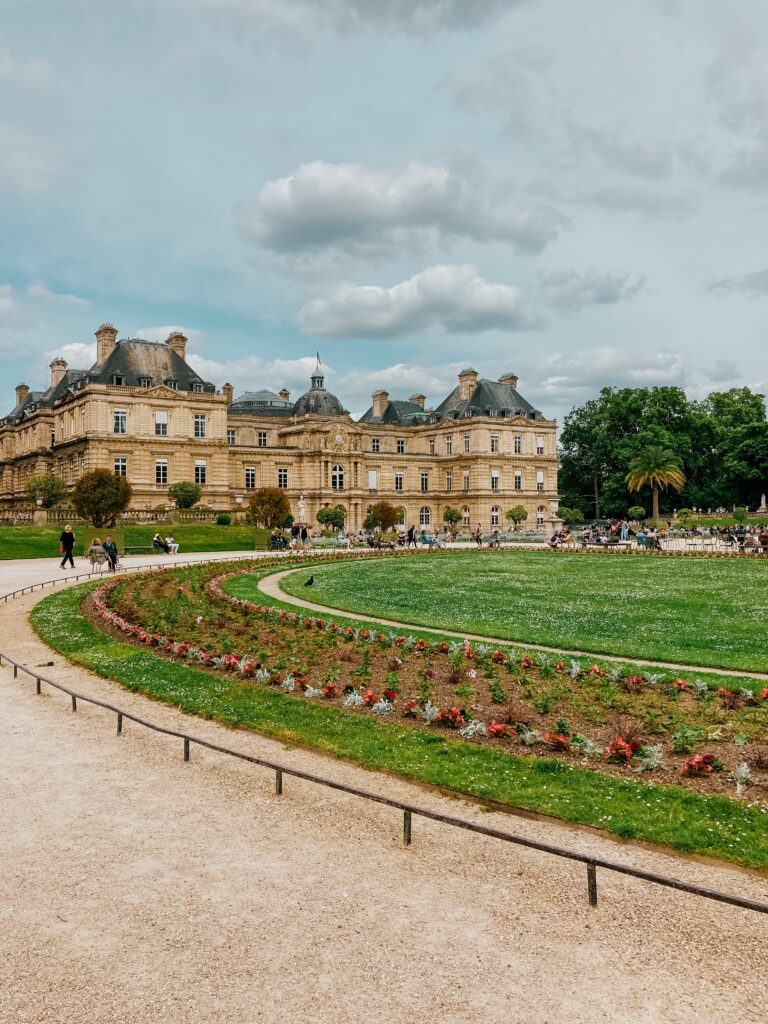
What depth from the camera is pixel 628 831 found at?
22.6 feet

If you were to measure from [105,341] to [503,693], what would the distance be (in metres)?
60.3

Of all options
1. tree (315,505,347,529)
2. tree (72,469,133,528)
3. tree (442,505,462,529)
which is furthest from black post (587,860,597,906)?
tree (442,505,462,529)

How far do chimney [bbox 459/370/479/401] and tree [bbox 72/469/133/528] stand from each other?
45.9 metres

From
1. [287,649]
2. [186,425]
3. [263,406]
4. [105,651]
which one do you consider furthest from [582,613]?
[263,406]

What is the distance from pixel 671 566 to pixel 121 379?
4607cm

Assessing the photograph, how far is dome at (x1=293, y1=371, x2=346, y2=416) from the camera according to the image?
7763 centimetres

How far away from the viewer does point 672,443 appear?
83750 millimetres

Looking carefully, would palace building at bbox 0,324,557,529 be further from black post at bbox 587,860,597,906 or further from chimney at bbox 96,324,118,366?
black post at bbox 587,860,597,906

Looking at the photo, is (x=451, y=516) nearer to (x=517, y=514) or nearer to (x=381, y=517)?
(x=517, y=514)

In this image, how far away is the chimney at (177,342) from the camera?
2640 inches

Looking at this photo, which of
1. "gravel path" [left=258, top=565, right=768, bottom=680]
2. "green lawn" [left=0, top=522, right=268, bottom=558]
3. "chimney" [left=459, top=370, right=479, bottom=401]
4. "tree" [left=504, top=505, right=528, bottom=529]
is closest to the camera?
"gravel path" [left=258, top=565, right=768, bottom=680]

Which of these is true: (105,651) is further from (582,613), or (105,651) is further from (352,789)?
(582,613)

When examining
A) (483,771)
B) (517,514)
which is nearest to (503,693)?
(483,771)

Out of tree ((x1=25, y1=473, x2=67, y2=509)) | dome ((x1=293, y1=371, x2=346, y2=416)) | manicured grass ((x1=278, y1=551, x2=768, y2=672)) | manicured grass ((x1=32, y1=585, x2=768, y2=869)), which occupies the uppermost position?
dome ((x1=293, y1=371, x2=346, y2=416))
